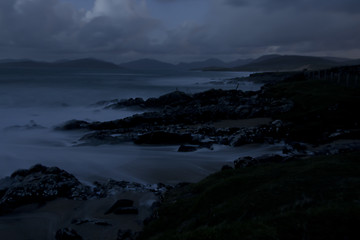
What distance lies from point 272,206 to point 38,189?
9041mm

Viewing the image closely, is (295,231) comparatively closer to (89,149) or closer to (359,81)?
(89,149)

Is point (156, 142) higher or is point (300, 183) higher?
point (300, 183)

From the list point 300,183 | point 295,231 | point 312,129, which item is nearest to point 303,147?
point 312,129

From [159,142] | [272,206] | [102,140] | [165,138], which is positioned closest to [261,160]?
[272,206]

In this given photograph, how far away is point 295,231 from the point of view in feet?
16.8

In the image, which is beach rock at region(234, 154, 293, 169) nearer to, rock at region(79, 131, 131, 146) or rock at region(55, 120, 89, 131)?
rock at region(79, 131, 131, 146)

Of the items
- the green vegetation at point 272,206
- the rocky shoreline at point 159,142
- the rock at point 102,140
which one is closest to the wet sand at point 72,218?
the rocky shoreline at point 159,142

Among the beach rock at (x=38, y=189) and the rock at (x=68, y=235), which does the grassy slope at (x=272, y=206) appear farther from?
the beach rock at (x=38, y=189)

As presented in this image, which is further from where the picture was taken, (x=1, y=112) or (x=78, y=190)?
(x=1, y=112)

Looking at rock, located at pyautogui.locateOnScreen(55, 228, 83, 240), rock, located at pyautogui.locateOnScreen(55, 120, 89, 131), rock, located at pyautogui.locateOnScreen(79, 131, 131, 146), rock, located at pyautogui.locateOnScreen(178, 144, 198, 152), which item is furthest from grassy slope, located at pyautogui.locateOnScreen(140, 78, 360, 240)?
rock, located at pyautogui.locateOnScreen(55, 120, 89, 131)

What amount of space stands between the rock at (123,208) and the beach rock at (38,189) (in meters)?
1.85

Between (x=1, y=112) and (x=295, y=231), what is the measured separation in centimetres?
4197

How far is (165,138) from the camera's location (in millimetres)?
20047

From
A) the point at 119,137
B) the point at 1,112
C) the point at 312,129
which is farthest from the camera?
the point at 1,112
